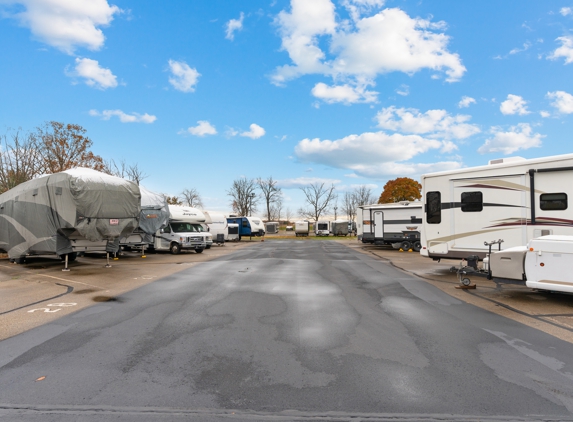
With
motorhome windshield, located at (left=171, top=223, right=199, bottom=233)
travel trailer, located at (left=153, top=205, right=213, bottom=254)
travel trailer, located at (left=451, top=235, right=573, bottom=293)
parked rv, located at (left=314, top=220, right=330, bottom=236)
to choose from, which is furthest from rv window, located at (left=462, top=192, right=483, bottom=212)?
parked rv, located at (left=314, top=220, right=330, bottom=236)

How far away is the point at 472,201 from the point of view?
1144cm

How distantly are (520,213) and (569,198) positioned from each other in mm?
1219

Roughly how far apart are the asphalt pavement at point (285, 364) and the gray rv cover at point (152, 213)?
12.3 m

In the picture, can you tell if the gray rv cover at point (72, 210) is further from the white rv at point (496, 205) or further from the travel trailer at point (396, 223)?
the travel trailer at point (396, 223)

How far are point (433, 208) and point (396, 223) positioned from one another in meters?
13.4

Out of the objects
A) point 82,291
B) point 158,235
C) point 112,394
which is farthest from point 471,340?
point 158,235

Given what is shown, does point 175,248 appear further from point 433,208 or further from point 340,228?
point 340,228

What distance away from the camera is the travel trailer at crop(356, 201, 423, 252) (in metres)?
25.0

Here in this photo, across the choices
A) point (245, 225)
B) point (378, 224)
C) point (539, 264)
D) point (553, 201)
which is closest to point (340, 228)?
point (245, 225)

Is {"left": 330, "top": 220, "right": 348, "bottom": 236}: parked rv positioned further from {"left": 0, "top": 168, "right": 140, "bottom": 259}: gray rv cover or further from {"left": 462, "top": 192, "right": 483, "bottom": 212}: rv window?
{"left": 462, "top": 192, "right": 483, "bottom": 212}: rv window

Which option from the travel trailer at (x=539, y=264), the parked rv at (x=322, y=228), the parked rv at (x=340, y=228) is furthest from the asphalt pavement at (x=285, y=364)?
the parked rv at (x=322, y=228)

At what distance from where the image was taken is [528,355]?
16.1ft

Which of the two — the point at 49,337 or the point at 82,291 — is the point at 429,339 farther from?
the point at 82,291

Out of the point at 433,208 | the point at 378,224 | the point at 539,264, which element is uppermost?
the point at 433,208
